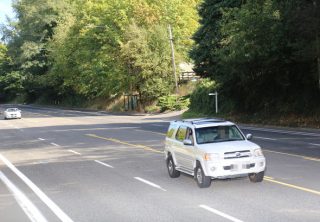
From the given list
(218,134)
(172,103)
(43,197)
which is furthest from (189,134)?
(172,103)

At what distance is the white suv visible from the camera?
12.9 metres

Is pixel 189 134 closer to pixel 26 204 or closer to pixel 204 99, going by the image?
pixel 26 204

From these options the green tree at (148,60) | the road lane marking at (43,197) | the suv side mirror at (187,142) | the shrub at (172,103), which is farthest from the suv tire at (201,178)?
the green tree at (148,60)

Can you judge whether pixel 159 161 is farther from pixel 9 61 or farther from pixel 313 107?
pixel 9 61

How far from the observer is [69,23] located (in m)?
94.8

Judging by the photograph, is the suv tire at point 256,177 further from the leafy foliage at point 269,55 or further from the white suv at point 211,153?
the leafy foliage at point 269,55

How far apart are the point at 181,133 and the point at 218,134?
4.12 feet

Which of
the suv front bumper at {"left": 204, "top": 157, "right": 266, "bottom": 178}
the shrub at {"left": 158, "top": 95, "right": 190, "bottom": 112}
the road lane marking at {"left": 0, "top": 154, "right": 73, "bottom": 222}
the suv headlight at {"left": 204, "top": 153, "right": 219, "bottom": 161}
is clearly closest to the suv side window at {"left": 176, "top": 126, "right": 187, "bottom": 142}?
the suv headlight at {"left": 204, "top": 153, "right": 219, "bottom": 161}

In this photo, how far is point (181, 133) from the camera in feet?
49.4

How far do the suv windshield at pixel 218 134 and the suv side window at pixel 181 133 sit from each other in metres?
0.62

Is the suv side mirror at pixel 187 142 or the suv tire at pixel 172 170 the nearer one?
Answer: the suv side mirror at pixel 187 142

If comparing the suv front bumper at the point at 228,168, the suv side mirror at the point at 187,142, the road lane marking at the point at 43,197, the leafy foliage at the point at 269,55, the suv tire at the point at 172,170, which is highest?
the leafy foliage at the point at 269,55

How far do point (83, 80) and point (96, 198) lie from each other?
72.5 m

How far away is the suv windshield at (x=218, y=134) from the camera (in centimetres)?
1409
